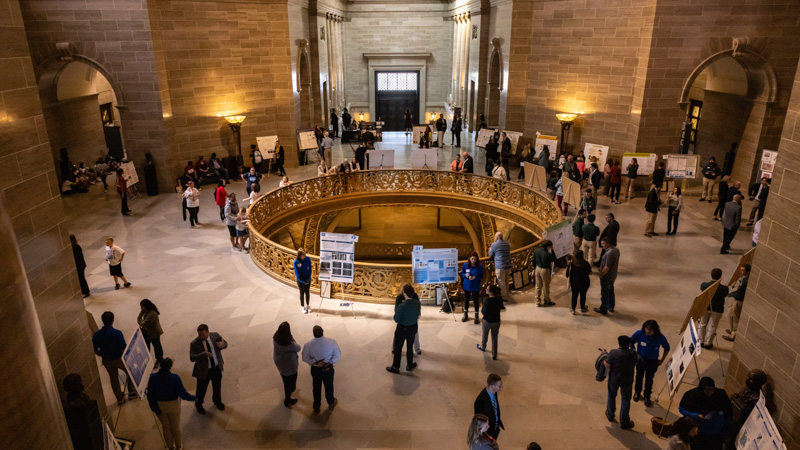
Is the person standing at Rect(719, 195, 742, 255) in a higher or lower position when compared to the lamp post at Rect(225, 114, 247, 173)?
lower

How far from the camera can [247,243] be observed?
46.8ft

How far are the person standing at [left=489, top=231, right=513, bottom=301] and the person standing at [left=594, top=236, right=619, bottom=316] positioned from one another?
168 cm

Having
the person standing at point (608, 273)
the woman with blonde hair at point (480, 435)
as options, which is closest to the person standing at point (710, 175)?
the person standing at point (608, 273)

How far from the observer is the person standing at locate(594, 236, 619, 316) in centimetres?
970

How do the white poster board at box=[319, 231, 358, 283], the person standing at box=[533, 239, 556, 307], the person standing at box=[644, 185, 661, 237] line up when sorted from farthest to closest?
the person standing at box=[644, 185, 661, 237], the white poster board at box=[319, 231, 358, 283], the person standing at box=[533, 239, 556, 307]

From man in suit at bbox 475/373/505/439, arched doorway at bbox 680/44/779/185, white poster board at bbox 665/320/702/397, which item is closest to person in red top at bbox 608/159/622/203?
arched doorway at bbox 680/44/779/185

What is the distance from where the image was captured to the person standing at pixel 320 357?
7242 mm

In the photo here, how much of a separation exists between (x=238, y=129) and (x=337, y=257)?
1097cm

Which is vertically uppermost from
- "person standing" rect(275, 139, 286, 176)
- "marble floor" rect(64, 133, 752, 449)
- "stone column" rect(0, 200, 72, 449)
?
"stone column" rect(0, 200, 72, 449)

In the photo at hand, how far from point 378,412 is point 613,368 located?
3.12 metres

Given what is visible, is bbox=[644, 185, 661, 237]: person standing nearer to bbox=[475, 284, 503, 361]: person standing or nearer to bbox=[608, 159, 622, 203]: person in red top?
bbox=[608, 159, 622, 203]: person in red top

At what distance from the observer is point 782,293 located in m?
6.20

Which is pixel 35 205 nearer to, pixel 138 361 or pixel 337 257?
pixel 138 361

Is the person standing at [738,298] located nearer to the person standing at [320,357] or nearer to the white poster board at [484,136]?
the person standing at [320,357]
